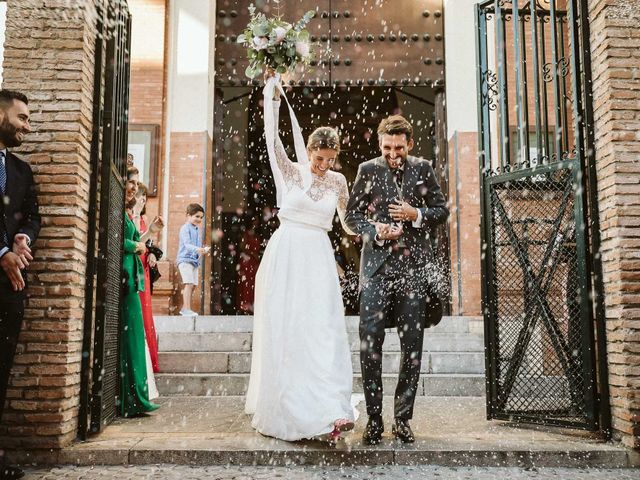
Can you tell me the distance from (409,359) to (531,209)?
1.64 m

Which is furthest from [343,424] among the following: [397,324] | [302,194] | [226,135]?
[226,135]

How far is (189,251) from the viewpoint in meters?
Answer: 8.72

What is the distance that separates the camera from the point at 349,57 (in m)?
9.91

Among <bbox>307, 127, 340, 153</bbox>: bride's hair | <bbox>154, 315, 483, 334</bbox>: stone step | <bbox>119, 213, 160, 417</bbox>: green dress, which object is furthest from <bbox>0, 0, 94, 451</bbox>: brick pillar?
<bbox>154, 315, 483, 334</bbox>: stone step

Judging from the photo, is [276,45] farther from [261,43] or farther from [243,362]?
[243,362]

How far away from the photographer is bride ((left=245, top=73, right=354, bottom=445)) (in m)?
4.12

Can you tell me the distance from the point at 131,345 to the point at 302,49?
2708 millimetres

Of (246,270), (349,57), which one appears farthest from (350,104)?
(246,270)

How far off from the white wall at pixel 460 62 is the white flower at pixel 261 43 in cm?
533

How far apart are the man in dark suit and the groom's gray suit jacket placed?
2055 millimetres

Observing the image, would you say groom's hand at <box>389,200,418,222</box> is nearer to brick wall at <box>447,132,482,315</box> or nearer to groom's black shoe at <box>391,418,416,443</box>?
groom's black shoe at <box>391,418,416,443</box>

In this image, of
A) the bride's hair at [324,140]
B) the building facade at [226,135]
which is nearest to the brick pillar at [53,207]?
the building facade at [226,135]

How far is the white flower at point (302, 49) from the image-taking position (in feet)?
15.0

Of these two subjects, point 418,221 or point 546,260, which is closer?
point 418,221
